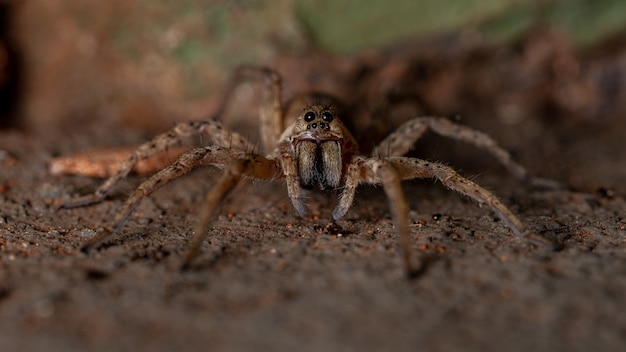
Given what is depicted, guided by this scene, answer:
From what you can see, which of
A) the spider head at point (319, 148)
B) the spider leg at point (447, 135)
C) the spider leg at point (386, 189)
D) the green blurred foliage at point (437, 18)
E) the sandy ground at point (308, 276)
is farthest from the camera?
the green blurred foliage at point (437, 18)

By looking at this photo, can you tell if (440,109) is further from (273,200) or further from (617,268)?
(617,268)

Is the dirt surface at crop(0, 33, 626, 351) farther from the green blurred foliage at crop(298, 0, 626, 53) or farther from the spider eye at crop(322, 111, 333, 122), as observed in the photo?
the green blurred foliage at crop(298, 0, 626, 53)

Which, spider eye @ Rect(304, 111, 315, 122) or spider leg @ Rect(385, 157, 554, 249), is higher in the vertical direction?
spider eye @ Rect(304, 111, 315, 122)

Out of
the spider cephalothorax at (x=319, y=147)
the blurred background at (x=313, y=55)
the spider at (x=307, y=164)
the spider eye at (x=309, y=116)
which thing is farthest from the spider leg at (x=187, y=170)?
A: the blurred background at (x=313, y=55)

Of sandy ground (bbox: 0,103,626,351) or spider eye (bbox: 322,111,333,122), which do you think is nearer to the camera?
sandy ground (bbox: 0,103,626,351)

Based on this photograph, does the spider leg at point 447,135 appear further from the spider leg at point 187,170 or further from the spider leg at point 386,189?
the spider leg at point 187,170

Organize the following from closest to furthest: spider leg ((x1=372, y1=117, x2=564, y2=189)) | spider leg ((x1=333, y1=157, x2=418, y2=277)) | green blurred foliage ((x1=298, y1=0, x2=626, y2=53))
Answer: spider leg ((x1=333, y1=157, x2=418, y2=277)) → spider leg ((x1=372, y1=117, x2=564, y2=189)) → green blurred foliage ((x1=298, y1=0, x2=626, y2=53))

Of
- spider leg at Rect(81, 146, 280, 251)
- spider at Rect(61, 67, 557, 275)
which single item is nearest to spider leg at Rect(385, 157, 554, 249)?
spider at Rect(61, 67, 557, 275)
